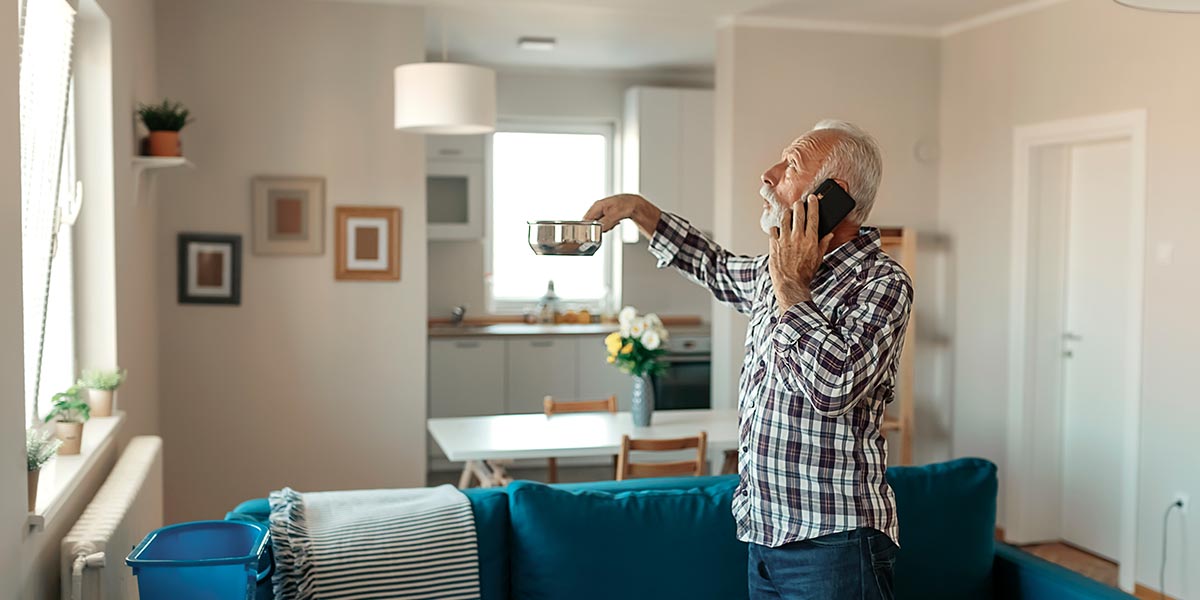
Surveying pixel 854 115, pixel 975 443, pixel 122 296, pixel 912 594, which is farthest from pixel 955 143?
pixel 122 296

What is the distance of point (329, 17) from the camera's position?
17.5 ft

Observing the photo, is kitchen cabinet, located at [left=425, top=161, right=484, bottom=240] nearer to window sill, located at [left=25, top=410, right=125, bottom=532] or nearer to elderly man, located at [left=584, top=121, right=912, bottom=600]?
window sill, located at [left=25, top=410, right=125, bottom=532]

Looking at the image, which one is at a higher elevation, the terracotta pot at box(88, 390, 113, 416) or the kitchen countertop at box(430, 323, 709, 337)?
the kitchen countertop at box(430, 323, 709, 337)

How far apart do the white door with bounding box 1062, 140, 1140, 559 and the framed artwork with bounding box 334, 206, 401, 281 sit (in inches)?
132

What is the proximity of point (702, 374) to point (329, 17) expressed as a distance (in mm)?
3242

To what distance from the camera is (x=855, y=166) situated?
1987mm

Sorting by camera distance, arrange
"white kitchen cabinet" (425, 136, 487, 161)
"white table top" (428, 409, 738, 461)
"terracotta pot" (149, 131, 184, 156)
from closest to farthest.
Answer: "white table top" (428, 409, 738, 461) → "terracotta pot" (149, 131, 184, 156) → "white kitchen cabinet" (425, 136, 487, 161)

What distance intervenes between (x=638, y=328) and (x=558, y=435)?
57cm

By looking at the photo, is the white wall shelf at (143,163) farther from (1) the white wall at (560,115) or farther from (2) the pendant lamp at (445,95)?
(1) the white wall at (560,115)

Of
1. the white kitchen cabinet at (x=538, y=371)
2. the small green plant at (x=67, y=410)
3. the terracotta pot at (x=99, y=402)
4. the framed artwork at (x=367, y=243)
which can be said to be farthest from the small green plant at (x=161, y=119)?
the white kitchen cabinet at (x=538, y=371)

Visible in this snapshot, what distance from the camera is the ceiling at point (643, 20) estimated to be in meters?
5.41

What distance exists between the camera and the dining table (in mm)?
4113

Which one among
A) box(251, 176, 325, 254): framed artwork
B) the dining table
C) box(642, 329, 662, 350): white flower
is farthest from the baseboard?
box(251, 176, 325, 254): framed artwork

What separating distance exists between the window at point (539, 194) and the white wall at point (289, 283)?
7.20ft
